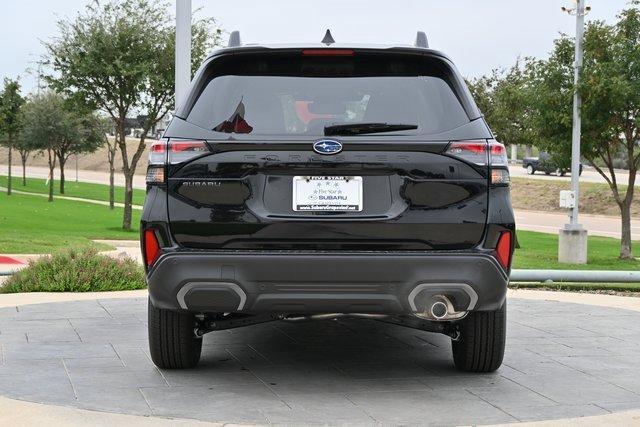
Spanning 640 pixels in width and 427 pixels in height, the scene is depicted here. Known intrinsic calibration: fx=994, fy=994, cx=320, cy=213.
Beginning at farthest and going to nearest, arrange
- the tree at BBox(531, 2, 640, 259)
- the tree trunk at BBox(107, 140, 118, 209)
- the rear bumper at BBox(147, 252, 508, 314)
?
the tree trunk at BBox(107, 140, 118, 209) → the tree at BBox(531, 2, 640, 259) → the rear bumper at BBox(147, 252, 508, 314)

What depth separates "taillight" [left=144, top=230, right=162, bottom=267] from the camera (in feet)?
17.1

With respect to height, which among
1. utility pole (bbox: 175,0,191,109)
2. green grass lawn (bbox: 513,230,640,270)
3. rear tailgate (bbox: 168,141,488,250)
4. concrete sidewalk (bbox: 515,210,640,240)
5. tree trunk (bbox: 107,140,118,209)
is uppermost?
utility pole (bbox: 175,0,191,109)

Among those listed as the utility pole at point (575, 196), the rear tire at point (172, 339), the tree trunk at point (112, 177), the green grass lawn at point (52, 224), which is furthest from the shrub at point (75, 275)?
the tree trunk at point (112, 177)

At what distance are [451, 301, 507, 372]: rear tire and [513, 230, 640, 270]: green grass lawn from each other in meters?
12.8

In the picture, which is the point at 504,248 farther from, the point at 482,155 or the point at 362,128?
the point at 362,128

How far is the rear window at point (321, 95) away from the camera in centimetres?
530

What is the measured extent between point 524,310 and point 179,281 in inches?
204

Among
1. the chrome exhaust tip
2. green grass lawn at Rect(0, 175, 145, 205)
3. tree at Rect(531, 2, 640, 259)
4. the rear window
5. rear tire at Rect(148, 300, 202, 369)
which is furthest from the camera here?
green grass lawn at Rect(0, 175, 145, 205)

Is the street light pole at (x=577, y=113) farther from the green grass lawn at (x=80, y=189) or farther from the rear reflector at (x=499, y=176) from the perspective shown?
the green grass lawn at (x=80, y=189)

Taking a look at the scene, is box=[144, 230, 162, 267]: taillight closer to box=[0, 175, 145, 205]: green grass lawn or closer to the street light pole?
the street light pole

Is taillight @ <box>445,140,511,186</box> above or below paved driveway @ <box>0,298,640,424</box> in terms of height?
above

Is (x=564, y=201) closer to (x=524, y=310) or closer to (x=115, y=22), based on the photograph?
(x=524, y=310)

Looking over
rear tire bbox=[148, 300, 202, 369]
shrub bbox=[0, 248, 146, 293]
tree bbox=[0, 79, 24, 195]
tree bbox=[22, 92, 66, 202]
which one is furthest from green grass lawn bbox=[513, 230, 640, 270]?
tree bbox=[0, 79, 24, 195]

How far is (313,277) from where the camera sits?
5078mm
